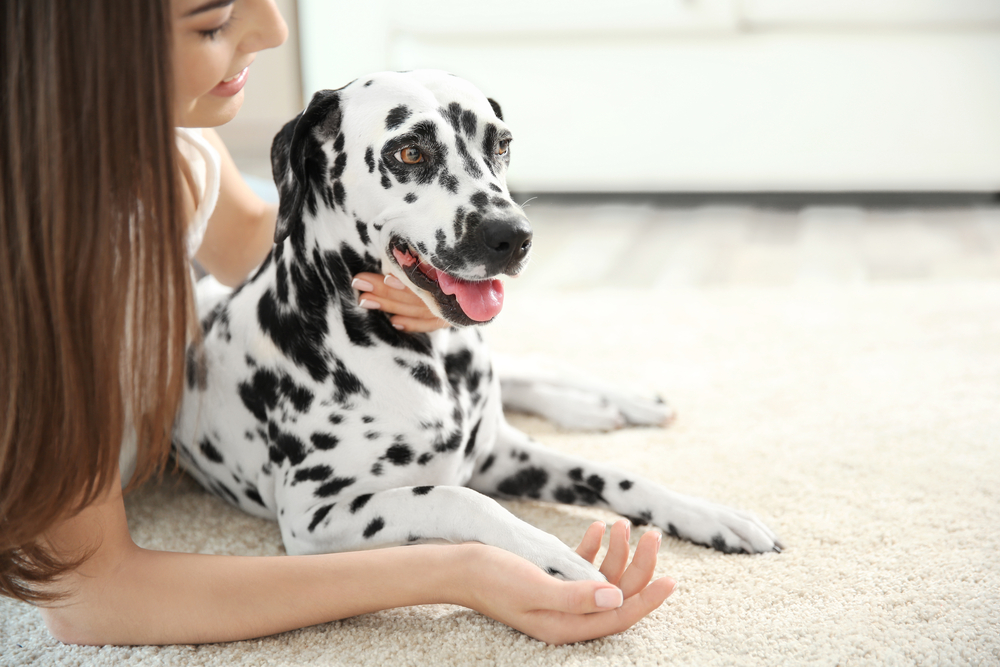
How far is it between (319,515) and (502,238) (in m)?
0.53

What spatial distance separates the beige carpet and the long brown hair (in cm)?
34

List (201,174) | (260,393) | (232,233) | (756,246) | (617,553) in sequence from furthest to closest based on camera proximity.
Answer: (756,246)
(232,233)
(201,174)
(260,393)
(617,553)

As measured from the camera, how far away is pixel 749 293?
2963mm

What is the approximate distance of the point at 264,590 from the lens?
1.21m

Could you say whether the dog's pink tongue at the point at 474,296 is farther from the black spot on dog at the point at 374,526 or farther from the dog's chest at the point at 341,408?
the black spot on dog at the point at 374,526

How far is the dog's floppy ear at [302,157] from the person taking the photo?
1.35 m

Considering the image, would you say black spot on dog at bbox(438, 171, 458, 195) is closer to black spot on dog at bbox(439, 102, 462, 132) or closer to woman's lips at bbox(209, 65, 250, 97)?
black spot on dog at bbox(439, 102, 462, 132)

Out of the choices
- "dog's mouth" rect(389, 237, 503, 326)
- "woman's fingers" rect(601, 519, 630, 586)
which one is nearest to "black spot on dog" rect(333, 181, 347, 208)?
"dog's mouth" rect(389, 237, 503, 326)

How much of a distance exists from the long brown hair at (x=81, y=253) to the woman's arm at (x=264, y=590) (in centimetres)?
11

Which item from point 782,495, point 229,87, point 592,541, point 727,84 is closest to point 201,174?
point 229,87

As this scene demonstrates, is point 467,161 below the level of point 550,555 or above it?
above

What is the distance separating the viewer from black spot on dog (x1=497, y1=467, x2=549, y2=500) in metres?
1.60

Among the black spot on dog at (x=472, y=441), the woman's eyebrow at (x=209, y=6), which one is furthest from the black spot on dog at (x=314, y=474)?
the woman's eyebrow at (x=209, y=6)

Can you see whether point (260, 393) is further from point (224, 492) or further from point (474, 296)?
point (474, 296)
